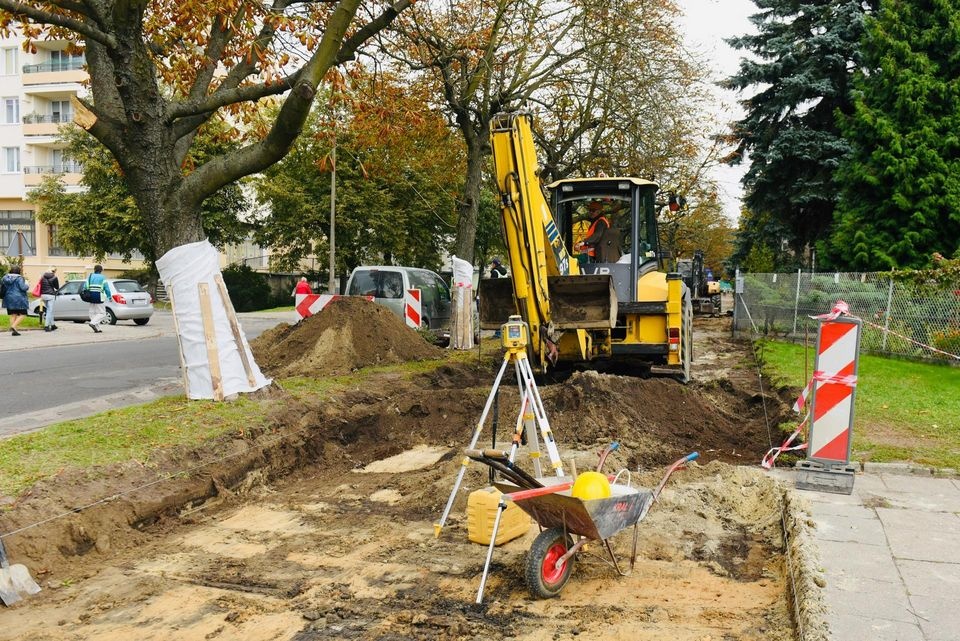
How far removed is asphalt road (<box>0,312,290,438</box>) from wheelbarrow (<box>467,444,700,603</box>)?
21.4 feet

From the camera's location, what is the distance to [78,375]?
1341cm

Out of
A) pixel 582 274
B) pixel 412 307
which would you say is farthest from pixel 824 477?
pixel 412 307

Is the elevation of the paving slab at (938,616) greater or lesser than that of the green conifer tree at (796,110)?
lesser

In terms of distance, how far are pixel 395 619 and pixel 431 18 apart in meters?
15.3

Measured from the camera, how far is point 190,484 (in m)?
6.66

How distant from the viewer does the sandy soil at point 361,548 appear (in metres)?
4.28

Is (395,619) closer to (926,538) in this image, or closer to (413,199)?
(926,538)

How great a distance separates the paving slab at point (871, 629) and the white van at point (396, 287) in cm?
1481

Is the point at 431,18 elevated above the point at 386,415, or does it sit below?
above

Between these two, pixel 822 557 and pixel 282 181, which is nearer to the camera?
pixel 822 557

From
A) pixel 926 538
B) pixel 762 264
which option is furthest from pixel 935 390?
pixel 762 264

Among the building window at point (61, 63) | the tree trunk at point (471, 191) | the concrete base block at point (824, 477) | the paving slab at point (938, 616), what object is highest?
the building window at point (61, 63)

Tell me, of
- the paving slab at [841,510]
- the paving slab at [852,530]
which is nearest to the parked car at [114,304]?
the paving slab at [841,510]

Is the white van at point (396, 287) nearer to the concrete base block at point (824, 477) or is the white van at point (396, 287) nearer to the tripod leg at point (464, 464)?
the concrete base block at point (824, 477)
